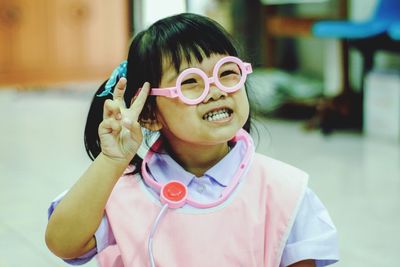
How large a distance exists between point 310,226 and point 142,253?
0.87 feet

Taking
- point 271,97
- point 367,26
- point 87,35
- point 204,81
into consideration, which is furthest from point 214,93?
point 87,35

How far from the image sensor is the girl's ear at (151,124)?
3.40ft

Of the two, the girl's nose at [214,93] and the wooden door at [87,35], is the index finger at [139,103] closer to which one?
the girl's nose at [214,93]

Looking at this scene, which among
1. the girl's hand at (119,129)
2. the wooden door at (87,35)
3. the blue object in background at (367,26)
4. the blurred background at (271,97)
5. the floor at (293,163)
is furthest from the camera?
the wooden door at (87,35)

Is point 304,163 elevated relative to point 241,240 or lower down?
lower down

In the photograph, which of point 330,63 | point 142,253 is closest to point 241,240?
point 142,253

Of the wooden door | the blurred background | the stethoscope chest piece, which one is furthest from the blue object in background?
the wooden door

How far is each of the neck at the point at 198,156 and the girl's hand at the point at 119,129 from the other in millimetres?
130

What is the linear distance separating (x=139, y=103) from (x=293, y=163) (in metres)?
1.46

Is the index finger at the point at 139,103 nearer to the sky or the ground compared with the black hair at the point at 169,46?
nearer to the ground

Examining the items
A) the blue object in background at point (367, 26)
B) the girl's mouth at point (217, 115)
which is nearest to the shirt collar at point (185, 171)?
the girl's mouth at point (217, 115)

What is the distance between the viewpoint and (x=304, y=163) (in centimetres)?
233

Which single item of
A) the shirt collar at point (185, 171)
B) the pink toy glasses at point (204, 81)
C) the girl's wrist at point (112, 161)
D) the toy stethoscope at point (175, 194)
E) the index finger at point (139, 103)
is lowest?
the toy stethoscope at point (175, 194)

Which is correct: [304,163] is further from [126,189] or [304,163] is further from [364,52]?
[126,189]
